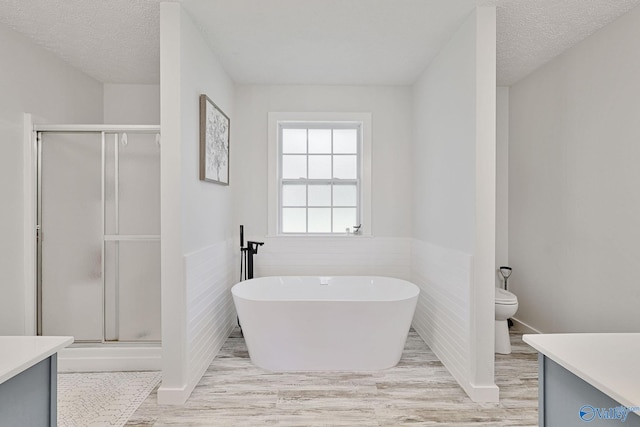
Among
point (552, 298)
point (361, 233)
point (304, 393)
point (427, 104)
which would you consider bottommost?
point (304, 393)

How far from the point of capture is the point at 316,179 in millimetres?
4020

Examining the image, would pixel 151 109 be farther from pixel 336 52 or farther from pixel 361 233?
pixel 361 233

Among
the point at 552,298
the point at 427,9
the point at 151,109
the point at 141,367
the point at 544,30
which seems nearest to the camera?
the point at 427,9

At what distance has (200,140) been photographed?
2.72 m

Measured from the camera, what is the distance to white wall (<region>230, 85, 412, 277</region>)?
3852 mm

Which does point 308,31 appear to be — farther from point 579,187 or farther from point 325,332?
point 579,187

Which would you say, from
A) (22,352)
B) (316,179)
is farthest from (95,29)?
(22,352)

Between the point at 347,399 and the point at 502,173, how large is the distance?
9.17 ft

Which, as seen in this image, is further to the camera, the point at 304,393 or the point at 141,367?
the point at 141,367

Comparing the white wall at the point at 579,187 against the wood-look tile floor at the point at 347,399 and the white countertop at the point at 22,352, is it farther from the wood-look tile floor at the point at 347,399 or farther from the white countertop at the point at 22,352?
the white countertop at the point at 22,352

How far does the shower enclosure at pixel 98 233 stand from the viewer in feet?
9.41

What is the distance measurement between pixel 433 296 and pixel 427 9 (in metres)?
2.22

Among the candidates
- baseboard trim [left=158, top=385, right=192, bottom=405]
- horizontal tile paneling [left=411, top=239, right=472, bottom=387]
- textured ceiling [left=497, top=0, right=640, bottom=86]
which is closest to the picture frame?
baseboard trim [left=158, top=385, right=192, bottom=405]

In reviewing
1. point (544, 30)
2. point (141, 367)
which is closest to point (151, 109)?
point (141, 367)
